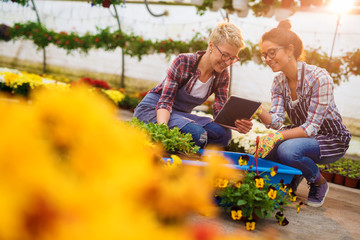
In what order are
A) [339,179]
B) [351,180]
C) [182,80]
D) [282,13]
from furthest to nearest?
[282,13]
[339,179]
[351,180]
[182,80]

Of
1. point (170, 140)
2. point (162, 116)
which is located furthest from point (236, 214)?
point (162, 116)

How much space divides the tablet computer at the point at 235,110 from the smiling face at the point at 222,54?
1.06ft

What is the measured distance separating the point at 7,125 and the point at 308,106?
2.86 metres

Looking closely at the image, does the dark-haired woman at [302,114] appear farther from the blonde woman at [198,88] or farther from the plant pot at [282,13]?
the plant pot at [282,13]

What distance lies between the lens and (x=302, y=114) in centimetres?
296

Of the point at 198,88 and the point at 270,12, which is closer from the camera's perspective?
the point at 198,88

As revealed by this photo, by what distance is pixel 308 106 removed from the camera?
9.38 feet

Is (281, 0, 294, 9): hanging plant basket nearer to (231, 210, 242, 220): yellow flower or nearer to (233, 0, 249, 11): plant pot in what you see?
(233, 0, 249, 11): plant pot

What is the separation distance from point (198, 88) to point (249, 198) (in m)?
1.22

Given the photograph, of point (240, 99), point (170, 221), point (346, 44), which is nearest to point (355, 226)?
point (240, 99)

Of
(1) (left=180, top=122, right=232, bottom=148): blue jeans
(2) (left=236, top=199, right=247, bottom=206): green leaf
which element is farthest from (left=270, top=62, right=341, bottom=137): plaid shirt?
(2) (left=236, top=199, right=247, bottom=206): green leaf

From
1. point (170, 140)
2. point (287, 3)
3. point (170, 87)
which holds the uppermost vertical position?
point (287, 3)

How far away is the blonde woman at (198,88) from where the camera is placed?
2801 mm

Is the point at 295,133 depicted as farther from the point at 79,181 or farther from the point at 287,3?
the point at 287,3
